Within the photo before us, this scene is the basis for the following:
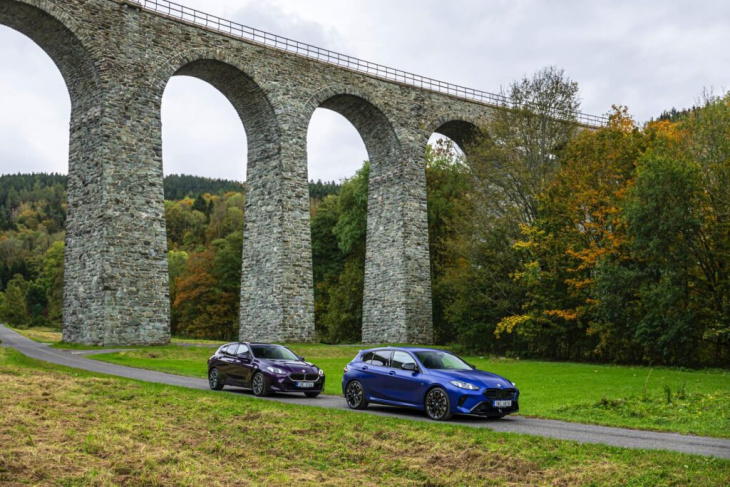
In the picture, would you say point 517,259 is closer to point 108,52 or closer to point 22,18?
point 108,52

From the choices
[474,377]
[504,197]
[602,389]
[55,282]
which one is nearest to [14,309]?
[55,282]

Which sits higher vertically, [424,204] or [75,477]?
[424,204]

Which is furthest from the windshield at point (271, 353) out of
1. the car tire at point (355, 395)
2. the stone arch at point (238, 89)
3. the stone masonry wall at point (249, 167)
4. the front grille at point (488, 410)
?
the stone arch at point (238, 89)

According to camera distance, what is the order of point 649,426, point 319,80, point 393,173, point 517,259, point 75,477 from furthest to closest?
point 393,173
point 319,80
point 517,259
point 649,426
point 75,477

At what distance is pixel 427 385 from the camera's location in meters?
13.2

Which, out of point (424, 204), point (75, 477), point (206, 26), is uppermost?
point (206, 26)

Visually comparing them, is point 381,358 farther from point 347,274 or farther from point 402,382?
point 347,274

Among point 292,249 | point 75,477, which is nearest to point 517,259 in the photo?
point 292,249

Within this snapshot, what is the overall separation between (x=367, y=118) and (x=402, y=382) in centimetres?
3038

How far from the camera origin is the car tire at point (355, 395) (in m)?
14.5

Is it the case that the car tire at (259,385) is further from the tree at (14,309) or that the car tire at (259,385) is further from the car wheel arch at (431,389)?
the tree at (14,309)

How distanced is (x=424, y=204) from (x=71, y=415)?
3198 cm

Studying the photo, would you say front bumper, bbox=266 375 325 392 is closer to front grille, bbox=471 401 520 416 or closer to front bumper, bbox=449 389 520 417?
front bumper, bbox=449 389 520 417

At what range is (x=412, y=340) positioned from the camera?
130 feet
